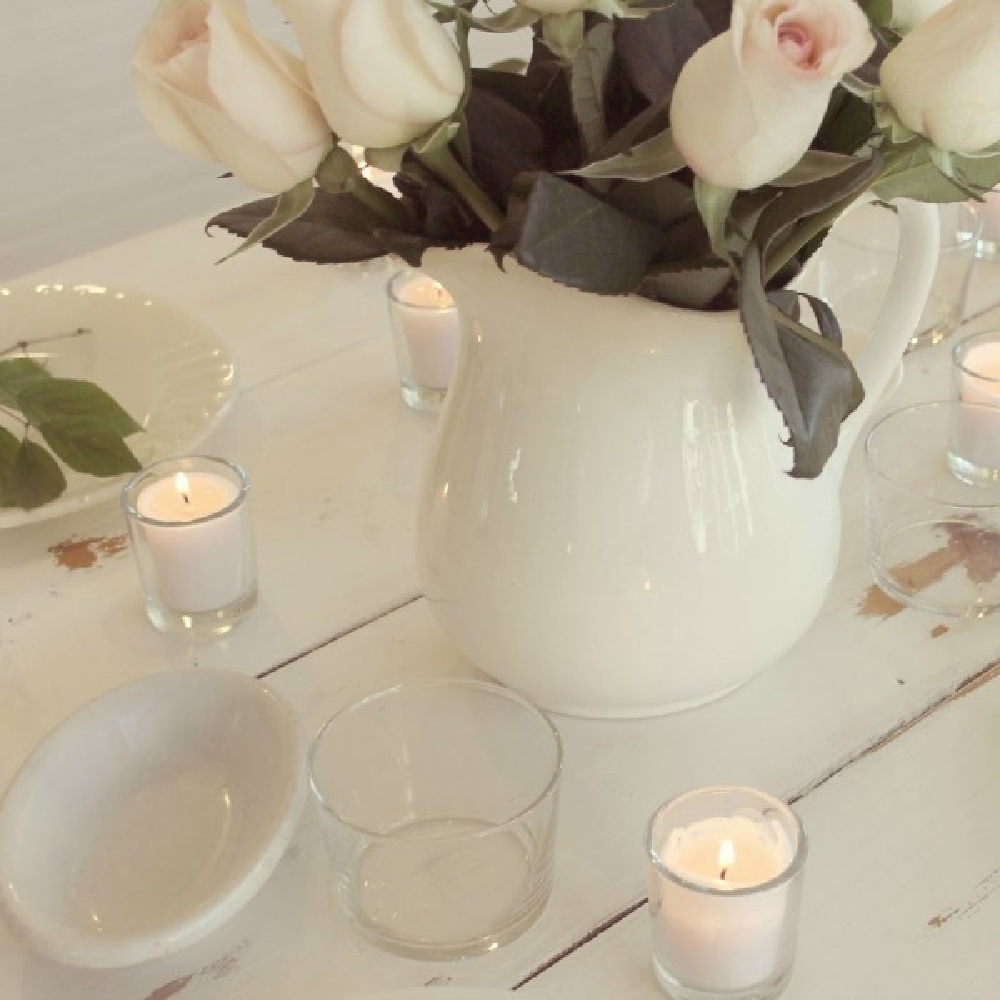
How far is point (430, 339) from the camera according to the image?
0.91m

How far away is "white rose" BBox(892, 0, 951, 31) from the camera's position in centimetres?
53

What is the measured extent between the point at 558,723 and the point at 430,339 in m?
0.31

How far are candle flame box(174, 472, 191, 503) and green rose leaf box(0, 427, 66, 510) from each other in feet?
0.25

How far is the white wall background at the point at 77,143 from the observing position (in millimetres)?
1956

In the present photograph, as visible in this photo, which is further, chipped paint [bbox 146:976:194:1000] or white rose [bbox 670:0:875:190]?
chipped paint [bbox 146:976:194:1000]

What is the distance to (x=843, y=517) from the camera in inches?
32.0

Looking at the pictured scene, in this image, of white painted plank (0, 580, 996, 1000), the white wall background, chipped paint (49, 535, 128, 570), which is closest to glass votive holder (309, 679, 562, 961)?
white painted plank (0, 580, 996, 1000)

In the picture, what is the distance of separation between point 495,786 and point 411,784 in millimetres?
37

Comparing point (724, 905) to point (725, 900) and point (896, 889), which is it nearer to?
point (725, 900)

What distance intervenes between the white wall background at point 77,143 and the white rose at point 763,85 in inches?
61.9

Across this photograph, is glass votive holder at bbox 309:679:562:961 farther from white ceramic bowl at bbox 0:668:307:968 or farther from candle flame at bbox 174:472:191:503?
candle flame at bbox 174:472:191:503

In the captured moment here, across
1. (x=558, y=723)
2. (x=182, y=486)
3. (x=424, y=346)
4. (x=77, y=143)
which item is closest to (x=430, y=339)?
(x=424, y=346)

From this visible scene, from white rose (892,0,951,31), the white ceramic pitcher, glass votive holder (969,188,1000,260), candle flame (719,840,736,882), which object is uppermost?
white rose (892,0,951,31)

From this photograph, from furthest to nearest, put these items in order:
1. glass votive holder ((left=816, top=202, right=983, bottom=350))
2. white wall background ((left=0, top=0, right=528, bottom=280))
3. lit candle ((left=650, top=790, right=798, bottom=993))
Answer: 1. white wall background ((left=0, top=0, right=528, bottom=280))
2. glass votive holder ((left=816, top=202, right=983, bottom=350))
3. lit candle ((left=650, top=790, right=798, bottom=993))
